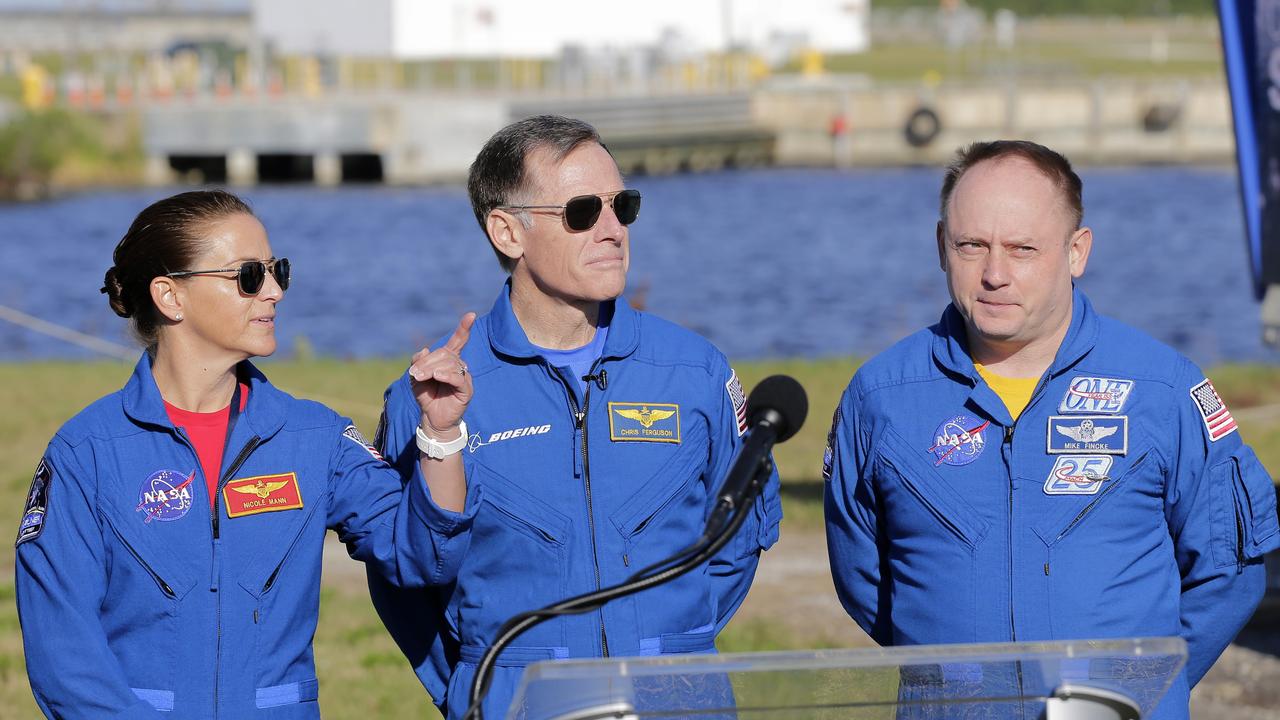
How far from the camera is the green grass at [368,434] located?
→ 24.0ft

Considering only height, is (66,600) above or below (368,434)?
above

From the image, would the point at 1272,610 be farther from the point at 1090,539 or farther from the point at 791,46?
the point at 791,46

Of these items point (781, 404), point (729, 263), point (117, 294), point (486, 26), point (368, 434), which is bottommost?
point (729, 263)

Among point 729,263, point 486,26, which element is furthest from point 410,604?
point 486,26

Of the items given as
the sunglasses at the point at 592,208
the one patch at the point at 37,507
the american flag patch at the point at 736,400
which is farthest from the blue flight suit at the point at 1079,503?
the one patch at the point at 37,507

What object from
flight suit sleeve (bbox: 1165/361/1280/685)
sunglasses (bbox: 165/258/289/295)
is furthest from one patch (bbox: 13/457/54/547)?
flight suit sleeve (bbox: 1165/361/1280/685)

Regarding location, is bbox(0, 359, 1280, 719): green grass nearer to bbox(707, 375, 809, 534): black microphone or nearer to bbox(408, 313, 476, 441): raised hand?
bbox(408, 313, 476, 441): raised hand

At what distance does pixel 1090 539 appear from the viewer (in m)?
3.93

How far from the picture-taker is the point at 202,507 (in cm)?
382

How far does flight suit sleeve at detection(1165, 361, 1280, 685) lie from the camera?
13.1 ft

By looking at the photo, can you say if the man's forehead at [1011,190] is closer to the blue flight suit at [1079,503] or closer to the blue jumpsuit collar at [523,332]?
the blue flight suit at [1079,503]

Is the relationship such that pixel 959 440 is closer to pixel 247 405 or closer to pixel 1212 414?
pixel 1212 414

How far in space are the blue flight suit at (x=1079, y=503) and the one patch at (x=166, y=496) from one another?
1626 millimetres

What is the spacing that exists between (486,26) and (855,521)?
65.8 meters
